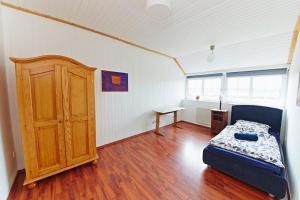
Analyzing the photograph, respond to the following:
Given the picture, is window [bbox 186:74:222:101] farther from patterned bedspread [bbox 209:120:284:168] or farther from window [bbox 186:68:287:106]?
patterned bedspread [bbox 209:120:284:168]

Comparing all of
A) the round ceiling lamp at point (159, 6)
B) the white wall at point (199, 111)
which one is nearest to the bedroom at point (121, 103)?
the round ceiling lamp at point (159, 6)

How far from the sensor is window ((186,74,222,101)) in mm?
4461

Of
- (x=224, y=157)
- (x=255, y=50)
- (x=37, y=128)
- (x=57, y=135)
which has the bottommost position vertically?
(x=224, y=157)

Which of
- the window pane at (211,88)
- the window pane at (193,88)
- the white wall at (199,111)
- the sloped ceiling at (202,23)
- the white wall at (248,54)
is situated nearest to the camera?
the sloped ceiling at (202,23)

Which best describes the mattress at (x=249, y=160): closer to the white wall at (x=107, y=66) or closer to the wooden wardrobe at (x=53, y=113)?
the white wall at (x=107, y=66)

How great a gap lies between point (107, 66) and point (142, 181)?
2.40 m

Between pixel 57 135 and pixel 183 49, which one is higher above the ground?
pixel 183 49

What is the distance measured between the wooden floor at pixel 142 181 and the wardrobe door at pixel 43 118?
1.00 ft

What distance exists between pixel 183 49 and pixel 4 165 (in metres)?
4.15

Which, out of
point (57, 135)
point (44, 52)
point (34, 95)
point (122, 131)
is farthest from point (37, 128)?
point (122, 131)

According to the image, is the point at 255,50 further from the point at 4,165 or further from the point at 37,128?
the point at 4,165

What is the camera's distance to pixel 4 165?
1.54 m

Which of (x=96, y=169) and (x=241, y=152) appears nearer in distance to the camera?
(x=241, y=152)

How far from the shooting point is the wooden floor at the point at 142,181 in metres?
1.64
